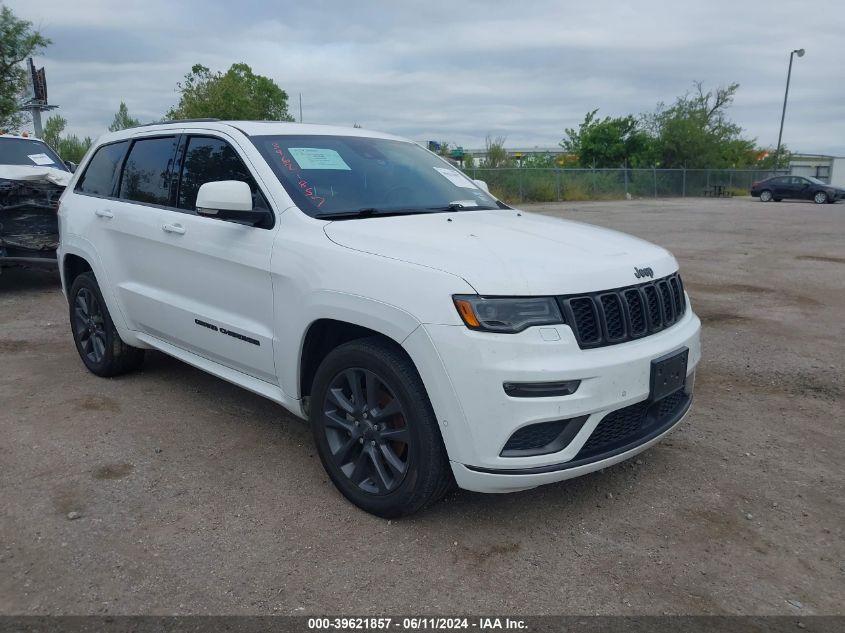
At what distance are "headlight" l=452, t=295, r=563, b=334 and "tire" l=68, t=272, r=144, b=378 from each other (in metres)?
3.23

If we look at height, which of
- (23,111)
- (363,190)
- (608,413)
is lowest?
(608,413)

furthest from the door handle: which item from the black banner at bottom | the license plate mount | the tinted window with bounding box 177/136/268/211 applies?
the license plate mount

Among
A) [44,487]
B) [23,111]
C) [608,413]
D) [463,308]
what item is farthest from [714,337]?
[23,111]

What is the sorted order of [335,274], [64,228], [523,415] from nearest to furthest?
[523,415] → [335,274] → [64,228]

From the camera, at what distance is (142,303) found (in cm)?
459

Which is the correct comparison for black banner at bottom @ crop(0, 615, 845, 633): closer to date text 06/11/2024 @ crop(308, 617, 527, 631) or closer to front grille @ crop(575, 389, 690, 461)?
date text 06/11/2024 @ crop(308, 617, 527, 631)

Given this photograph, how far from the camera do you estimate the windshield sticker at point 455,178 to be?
4.52 metres

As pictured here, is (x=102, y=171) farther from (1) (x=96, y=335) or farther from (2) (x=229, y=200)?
(2) (x=229, y=200)

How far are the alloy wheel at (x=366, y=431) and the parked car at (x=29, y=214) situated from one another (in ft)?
22.2

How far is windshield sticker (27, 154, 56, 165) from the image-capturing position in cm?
970

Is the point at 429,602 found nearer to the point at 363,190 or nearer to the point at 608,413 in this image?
the point at 608,413

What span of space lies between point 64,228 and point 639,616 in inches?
189

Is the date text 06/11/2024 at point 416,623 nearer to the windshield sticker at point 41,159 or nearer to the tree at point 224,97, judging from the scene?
the windshield sticker at point 41,159

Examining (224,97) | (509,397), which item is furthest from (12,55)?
(509,397)
